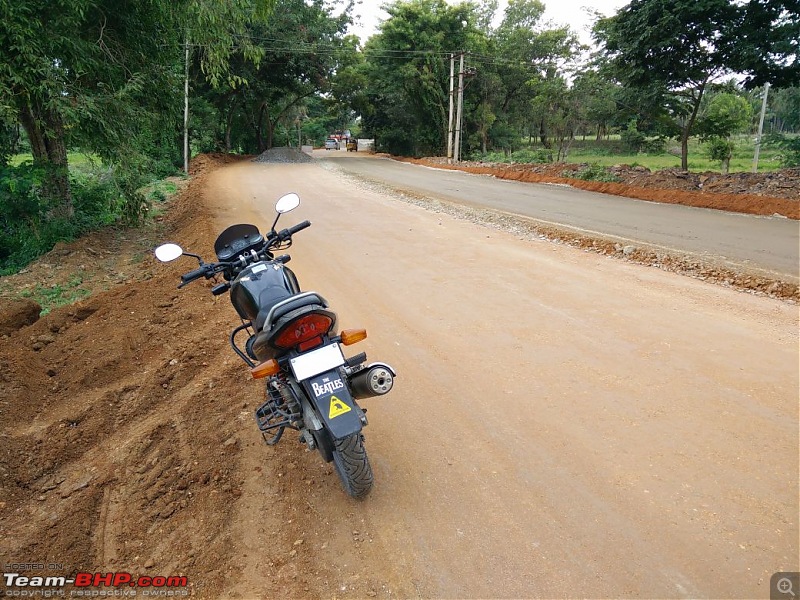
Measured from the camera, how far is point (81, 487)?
3203 mm

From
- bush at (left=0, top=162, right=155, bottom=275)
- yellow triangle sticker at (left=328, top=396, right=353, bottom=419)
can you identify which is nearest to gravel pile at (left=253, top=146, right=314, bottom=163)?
bush at (left=0, top=162, right=155, bottom=275)

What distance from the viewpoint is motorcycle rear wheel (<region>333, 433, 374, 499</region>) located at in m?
2.72

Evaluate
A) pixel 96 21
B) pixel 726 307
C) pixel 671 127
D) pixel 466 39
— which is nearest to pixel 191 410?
pixel 726 307

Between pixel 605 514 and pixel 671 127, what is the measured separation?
68.8ft

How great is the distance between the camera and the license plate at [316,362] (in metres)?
2.72

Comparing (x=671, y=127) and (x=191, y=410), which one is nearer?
(x=191, y=410)

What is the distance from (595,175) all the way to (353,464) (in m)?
Result: 18.1

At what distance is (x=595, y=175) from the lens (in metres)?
18.4

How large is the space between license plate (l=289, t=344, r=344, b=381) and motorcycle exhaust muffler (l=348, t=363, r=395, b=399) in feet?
0.49

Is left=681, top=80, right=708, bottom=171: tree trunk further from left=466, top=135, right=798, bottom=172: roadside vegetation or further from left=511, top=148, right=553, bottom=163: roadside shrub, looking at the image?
left=511, top=148, right=553, bottom=163: roadside shrub

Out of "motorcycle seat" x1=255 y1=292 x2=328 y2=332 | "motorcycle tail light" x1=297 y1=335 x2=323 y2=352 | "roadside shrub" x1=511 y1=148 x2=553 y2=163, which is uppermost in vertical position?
"roadside shrub" x1=511 y1=148 x2=553 y2=163

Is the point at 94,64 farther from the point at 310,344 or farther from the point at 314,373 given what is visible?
the point at 314,373

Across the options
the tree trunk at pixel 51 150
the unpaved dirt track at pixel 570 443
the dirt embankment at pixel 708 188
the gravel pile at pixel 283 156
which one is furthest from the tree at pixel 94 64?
the gravel pile at pixel 283 156

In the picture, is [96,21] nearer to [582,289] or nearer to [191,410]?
[191,410]
